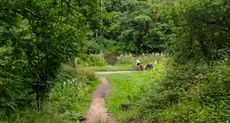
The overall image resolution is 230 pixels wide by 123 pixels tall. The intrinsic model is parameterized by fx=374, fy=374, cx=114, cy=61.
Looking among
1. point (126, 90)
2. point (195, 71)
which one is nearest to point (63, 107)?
point (195, 71)

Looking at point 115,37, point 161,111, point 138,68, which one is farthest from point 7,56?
point 115,37

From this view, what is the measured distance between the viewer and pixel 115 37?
42875 mm

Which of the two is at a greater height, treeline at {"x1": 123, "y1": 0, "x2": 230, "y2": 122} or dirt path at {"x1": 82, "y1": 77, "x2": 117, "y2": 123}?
treeline at {"x1": 123, "y1": 0, "x2": 230, "y2": 122}

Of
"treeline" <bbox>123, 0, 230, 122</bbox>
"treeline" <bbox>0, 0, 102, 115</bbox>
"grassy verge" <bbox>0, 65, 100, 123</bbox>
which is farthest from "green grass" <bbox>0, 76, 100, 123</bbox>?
"treeline" <bbox>123, 0, 230, 122</bbox>

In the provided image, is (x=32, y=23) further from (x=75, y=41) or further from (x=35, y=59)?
(x=75, y=41)

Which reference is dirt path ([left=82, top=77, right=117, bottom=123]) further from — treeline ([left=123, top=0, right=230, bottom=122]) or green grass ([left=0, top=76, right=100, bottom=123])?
treeline ([left=123, top=0, right=230, bottom=122])

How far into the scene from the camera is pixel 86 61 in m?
13.3

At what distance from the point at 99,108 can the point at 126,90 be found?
3.97m

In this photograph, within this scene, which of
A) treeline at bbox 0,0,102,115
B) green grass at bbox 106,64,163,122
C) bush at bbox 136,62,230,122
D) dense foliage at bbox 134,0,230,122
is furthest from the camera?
green grass at bbox 106,64,163,122

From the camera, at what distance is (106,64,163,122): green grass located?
1374 centimetres

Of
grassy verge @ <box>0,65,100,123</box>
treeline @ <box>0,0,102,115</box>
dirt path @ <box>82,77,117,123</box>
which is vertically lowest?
dirt path @ <box>82,77,117,123</box>

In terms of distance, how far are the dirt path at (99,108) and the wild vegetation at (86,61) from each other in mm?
352

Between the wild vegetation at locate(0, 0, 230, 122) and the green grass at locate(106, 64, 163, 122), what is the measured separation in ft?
0.24

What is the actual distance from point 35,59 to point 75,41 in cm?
121
